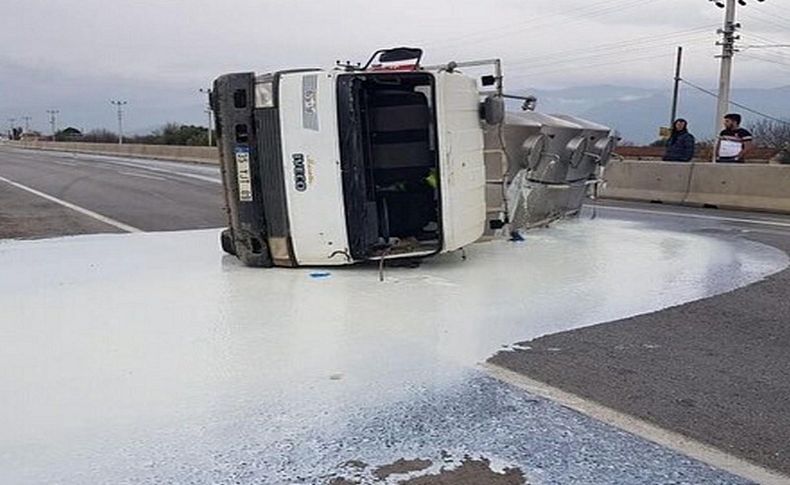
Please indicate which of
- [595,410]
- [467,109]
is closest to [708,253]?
[467,109]

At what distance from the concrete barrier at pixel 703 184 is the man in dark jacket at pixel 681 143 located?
20.8 inches

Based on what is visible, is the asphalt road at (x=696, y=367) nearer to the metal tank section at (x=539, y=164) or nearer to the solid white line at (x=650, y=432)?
the solid white line at (x=650, y=432)

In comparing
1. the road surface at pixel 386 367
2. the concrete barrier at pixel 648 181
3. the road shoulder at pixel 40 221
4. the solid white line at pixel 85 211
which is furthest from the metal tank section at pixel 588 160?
the road shoulder at pixel 40 221

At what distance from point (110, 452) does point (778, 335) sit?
4111 millimetres

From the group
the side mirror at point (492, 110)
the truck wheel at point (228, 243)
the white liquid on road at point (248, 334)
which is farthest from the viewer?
the truck wheel at point (228, 243)

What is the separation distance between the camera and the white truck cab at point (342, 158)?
661cm

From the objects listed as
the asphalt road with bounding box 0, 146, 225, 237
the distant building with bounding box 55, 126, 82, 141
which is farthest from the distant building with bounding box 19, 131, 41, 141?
the asphalt road with bounding box 0, 146, 225, 237

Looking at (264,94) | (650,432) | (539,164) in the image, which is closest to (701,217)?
(539,164)

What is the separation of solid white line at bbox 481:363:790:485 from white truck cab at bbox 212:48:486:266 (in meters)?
2.86

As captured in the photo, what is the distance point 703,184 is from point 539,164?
630cm

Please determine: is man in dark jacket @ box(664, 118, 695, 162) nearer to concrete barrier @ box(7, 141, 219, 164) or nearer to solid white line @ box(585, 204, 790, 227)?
solid white line @ box(585, 204, 790, 227)

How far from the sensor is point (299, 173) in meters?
6.70

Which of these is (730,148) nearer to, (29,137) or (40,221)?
(40,221)

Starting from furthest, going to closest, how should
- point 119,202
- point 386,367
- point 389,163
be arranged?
point 119,202 → point 389,163 → point 386,367
